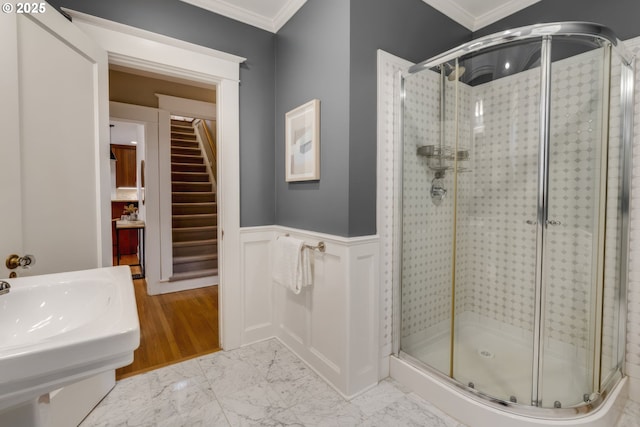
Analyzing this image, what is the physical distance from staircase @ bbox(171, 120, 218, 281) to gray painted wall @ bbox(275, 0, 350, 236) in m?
2.28

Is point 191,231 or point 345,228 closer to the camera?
point 345,228

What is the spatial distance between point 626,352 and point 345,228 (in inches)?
73.5

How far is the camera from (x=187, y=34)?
2.08m

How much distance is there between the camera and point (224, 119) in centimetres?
224

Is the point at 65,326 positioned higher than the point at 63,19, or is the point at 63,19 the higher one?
the point at 63,19

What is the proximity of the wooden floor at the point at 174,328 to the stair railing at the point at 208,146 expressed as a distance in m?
2.43

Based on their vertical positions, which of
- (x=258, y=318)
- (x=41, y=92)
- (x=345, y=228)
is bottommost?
(x=258, y=318)

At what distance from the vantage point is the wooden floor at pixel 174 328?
222cm

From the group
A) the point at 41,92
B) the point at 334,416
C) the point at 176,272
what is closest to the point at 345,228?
the point at 334,416

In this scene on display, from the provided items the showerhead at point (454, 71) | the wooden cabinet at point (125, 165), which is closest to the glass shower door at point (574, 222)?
the showerhead at point (454, 71)

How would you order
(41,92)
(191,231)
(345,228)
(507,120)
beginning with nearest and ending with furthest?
1. (41,92)
2. (345,228)
3. (507,120)
4. (191,231)

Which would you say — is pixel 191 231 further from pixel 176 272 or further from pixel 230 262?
pixel 230 262

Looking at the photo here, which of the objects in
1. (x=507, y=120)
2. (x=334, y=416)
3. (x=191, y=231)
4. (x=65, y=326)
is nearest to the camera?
(x=65, y=326)

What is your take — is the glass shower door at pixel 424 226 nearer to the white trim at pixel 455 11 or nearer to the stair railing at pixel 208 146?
the white trim at pixel 455 11
